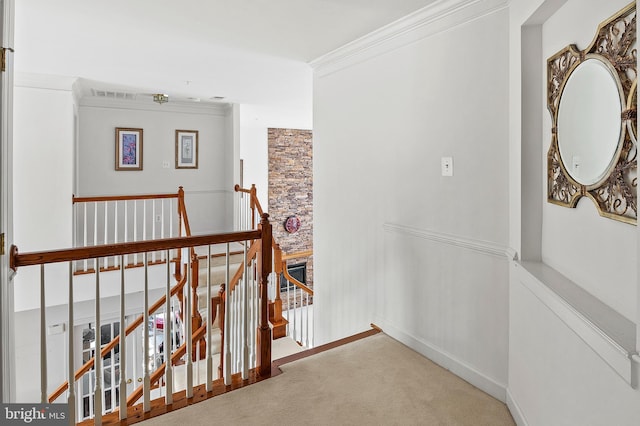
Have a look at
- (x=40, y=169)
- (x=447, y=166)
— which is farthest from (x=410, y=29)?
(x=40, y=169)

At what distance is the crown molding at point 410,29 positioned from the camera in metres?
2.33

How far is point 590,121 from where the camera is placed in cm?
142

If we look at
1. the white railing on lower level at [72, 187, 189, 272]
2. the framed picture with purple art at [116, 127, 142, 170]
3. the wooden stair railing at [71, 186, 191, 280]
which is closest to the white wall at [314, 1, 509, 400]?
the wooden stair railing at [71, 186, 191, 280]

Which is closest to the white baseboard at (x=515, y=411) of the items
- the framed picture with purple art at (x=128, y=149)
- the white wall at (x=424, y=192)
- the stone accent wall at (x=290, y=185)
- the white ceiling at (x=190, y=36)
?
the white wall at (x=424, y=192)

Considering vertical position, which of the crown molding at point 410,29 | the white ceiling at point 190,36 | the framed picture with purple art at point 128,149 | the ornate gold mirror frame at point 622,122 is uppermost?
the white ceiling at point 190,36

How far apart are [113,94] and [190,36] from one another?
10.9ft

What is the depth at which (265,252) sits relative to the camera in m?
2.42

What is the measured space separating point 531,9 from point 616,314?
1384mm

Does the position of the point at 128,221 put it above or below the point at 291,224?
above

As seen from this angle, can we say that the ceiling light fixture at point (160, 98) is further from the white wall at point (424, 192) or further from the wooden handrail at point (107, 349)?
the wooden handrail at point (107, 349)

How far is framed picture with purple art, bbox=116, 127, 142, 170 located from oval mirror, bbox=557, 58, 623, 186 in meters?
6.13

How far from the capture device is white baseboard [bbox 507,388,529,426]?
6.35 ft

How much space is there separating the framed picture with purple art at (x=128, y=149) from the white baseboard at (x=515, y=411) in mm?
6031

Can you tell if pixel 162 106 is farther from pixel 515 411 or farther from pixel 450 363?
pixel 515 411
